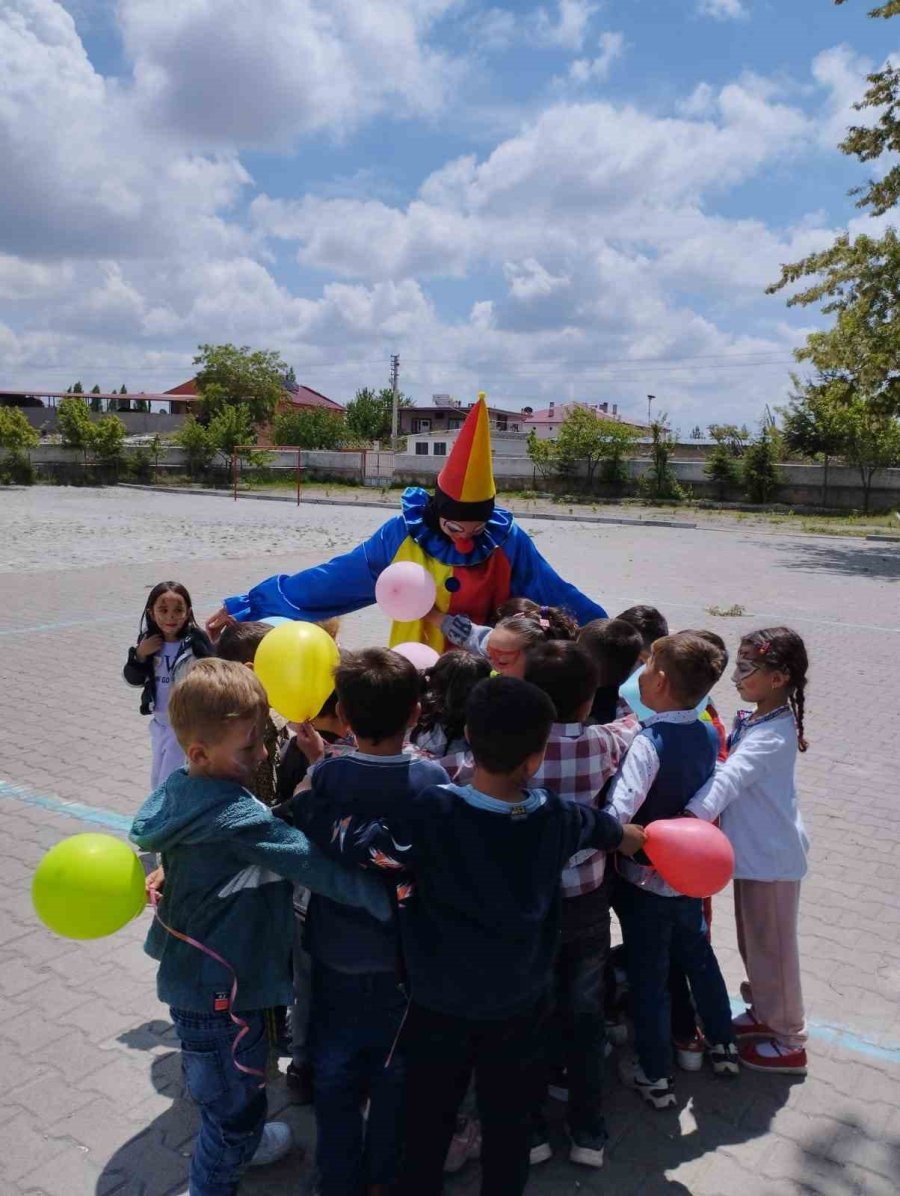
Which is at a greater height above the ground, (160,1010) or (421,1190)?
(421,1190)

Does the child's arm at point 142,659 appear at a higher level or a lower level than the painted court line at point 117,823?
higher

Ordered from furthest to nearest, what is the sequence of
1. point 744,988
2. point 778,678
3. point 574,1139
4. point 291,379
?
point 291,379, point 744,988, point 778,678, point 574,1139

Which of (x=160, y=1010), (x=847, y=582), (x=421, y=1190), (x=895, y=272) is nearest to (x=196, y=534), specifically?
(x=847, y=582)

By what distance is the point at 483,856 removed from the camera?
6.66 feet

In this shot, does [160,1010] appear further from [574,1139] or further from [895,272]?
[895,272]

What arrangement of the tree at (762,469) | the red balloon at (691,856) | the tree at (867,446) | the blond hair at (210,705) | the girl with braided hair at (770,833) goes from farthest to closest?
the tree at (762,469) < the tree at (867,446) < the girl with braided hair at (770,833) < the red balloon at (691,856) < the blond hair at (210,705)

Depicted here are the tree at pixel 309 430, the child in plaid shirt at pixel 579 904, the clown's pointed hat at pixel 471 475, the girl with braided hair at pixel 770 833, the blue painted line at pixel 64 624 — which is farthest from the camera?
the tree at pixel 309 430

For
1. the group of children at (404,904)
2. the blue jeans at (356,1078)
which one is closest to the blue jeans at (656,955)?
the group of children at (404,904)

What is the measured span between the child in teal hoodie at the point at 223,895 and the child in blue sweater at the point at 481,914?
0.12m

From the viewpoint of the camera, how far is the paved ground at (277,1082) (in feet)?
8.34

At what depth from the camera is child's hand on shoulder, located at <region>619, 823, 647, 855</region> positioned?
92.0 inches

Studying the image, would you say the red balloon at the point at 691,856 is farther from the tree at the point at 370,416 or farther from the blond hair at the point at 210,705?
the tree at the point at 370,416

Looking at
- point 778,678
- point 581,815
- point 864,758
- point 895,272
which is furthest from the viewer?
point 895,272

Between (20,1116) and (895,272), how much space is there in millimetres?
21916
